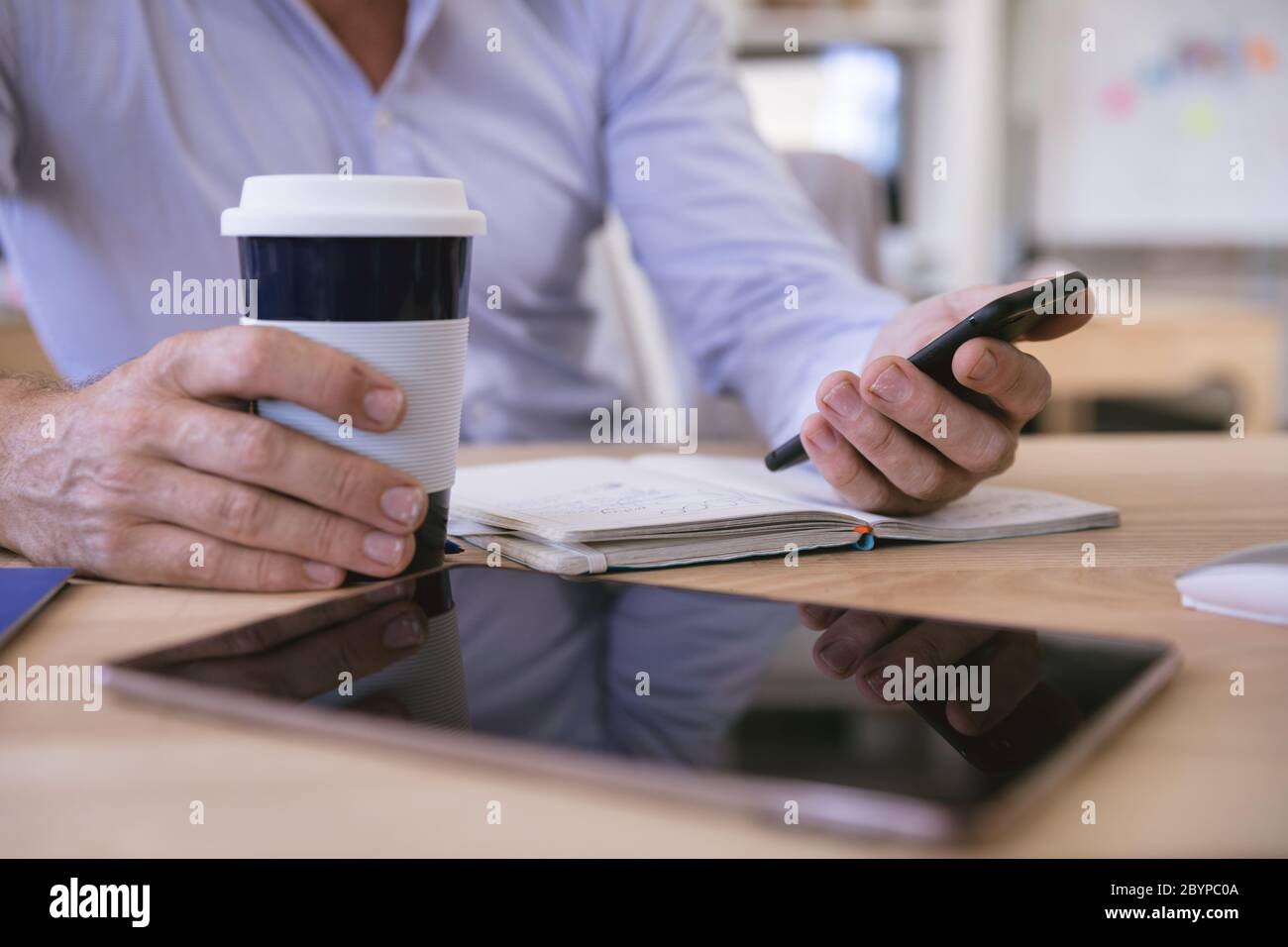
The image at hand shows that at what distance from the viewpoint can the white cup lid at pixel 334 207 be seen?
486mm

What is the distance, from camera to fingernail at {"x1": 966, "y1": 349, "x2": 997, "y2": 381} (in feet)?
1.94

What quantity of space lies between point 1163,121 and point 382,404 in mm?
3882

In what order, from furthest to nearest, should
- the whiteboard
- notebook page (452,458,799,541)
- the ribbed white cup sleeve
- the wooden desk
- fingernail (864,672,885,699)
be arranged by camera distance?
the whiteboard
notebook page (452,458,799,541)
the ribbed white cup sleeve
fingernail (864,672,885,699)
the wooden desk

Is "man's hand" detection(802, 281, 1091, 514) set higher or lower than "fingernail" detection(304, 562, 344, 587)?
higher

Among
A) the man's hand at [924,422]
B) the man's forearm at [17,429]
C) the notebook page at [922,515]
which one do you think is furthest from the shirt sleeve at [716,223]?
the man's forearm at [17,429]

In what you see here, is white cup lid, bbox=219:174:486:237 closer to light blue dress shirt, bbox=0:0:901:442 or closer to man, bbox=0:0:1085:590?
man, bbox=0:0:1085:590

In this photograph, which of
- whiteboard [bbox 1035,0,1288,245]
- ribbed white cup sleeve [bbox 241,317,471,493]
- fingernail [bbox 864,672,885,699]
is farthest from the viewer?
whiteboard [bbox 1035,0,1288,245]

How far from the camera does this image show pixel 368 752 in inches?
13.8

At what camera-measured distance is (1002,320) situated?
578 millimetres

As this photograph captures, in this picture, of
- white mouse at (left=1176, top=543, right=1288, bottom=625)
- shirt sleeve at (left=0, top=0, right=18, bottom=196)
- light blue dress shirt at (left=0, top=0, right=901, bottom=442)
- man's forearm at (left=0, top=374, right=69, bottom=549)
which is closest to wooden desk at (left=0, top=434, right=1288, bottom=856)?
white mouse at (left=1176, top=543, right=1288, bottom=625)

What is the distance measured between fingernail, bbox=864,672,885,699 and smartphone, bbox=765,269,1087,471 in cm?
23
